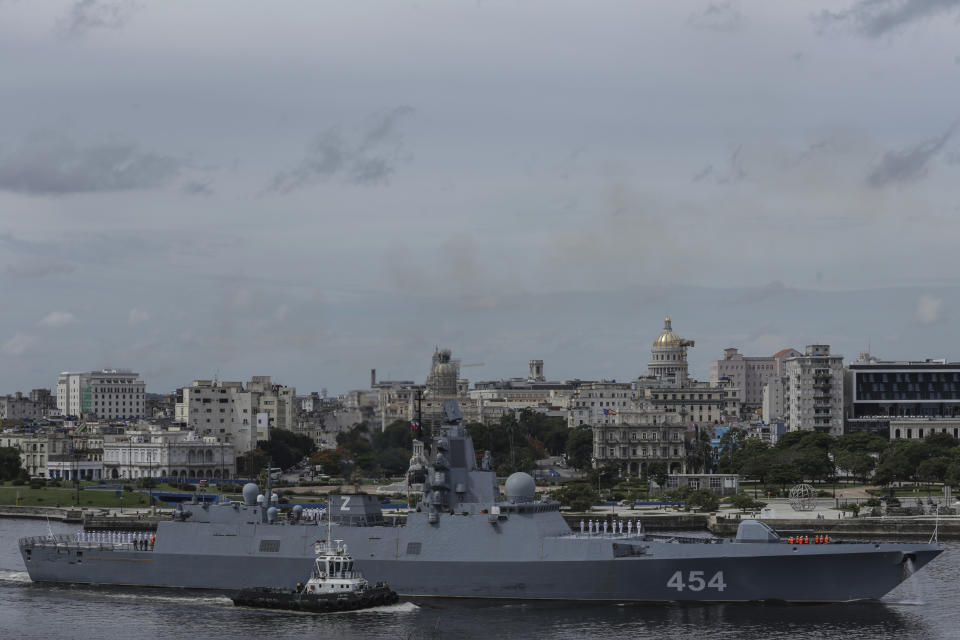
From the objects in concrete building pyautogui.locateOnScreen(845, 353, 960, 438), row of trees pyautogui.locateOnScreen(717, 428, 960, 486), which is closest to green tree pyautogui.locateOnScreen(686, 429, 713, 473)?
row of trees pyautogui.locateOnScreen(717, 428, 960, 486)

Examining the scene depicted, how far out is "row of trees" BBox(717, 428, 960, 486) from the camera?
111250 mm

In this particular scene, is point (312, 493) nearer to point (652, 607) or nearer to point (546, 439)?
point (652, 607)

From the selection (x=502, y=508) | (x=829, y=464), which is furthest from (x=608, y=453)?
(x=502, y=508)

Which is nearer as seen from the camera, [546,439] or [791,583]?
[791,583]

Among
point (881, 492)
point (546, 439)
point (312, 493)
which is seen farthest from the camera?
point (546, 439)

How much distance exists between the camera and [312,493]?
11225 cm

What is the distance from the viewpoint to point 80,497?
113 meters

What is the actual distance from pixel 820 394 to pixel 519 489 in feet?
372

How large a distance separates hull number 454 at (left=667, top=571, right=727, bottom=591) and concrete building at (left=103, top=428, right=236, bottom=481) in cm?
9505

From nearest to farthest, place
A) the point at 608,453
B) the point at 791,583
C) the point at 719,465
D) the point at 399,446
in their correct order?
the point at 791,583 < the point at 399,446 < the point at 719,465 < the point at 608,453

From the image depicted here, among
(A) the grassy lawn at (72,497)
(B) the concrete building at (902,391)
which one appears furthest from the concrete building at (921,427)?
(A) the grassy lawn at (72,497)

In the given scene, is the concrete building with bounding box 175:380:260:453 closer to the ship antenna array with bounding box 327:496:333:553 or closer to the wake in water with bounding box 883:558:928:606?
the ship antenna array with bounding box 327:496:333:553

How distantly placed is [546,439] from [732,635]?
140254 mm

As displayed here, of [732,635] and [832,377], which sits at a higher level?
[832,377]
